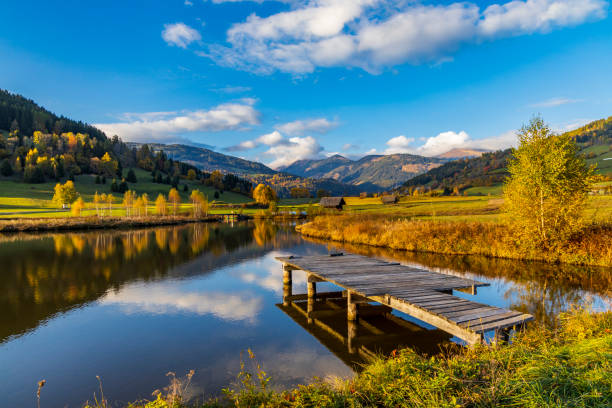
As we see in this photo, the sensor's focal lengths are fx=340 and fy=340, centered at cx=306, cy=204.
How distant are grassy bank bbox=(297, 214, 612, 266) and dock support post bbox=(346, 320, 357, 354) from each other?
1743 centimetres

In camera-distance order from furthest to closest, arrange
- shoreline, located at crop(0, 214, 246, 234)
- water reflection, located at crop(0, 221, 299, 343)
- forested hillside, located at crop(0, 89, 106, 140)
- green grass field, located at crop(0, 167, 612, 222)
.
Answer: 1. forested hillside, located at crop(0, 89, 106, 140)
2. green grass field, located at crop(0, 167, 612, 222)
3. shoreline, located at crop(0, 214, 246, 234)
4. water reflection, located at crop(0, 221, 299, 343)

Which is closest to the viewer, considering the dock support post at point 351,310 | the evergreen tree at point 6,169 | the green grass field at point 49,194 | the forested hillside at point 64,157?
the dock support post at point 351,310

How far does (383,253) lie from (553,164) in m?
14.0

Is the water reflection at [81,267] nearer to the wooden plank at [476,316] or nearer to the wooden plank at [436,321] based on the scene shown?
the wooden plank at [436,321]

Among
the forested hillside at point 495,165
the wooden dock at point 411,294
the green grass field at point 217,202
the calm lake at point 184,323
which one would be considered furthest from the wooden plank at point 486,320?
the forested hillside at point 495,165

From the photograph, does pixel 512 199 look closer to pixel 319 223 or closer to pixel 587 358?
pixel 587 358

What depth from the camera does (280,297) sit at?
17.8 meters

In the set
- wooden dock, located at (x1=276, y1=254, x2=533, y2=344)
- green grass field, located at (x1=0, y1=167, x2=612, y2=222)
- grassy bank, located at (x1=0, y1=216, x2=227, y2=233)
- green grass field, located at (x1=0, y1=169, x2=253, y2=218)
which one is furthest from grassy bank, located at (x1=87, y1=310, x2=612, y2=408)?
green grass field, located at (x1=0, y1=169, x2=253, y2=218)

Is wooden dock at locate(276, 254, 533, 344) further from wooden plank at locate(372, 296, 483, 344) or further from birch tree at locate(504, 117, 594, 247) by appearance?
birch tree at locate(504, 117, 594, 247)

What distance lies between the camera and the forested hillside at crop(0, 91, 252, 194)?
11575 cm

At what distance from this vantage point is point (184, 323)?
1406 cm

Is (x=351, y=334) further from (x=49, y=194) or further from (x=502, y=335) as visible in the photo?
(x=49, y=194)

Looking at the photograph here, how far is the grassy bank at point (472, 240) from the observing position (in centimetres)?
2156

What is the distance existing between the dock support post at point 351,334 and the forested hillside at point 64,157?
11875 cm
